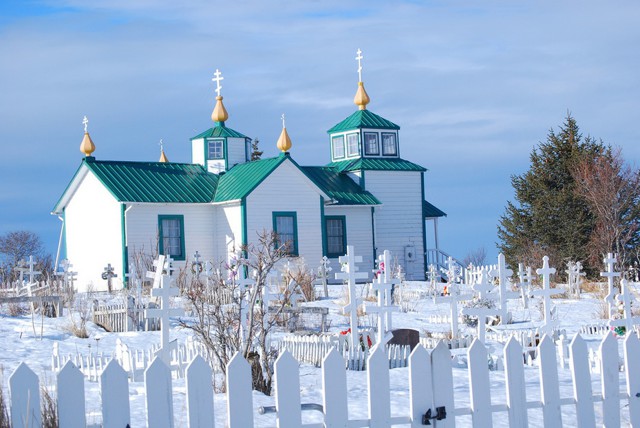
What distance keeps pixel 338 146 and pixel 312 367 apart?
2395 centimetres

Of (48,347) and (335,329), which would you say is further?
(335,329)

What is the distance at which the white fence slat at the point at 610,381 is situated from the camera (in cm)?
680

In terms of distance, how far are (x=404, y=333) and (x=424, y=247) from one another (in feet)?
67.4

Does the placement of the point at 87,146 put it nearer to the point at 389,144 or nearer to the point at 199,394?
the point at 389,144

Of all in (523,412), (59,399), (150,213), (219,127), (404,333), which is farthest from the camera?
(219,127)

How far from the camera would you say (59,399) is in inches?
212

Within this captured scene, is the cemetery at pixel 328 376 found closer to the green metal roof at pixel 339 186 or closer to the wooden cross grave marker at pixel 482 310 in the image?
the wooden cross grave marker at pixel 482 310

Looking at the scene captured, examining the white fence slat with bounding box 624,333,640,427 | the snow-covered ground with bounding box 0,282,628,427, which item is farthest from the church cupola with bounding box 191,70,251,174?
the white fence slat with bounding box 624,333,640,427

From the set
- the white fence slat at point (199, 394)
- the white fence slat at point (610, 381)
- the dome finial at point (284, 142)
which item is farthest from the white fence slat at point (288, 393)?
the dome finial at point (284, 142)

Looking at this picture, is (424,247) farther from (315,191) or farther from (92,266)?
(92,266)

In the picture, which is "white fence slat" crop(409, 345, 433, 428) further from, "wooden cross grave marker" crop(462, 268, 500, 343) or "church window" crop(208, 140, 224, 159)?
"church window" crop(208, 140, 224, 159)

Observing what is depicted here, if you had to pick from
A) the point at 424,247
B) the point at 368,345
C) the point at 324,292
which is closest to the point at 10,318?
the point at 368,345

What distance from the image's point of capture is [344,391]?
5.95 metres

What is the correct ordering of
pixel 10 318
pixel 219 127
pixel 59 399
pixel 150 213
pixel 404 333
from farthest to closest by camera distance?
pixel 219 127 → pixel 150 213 → pixel 10 318 → pixel 404 333 → pixel 59 399
